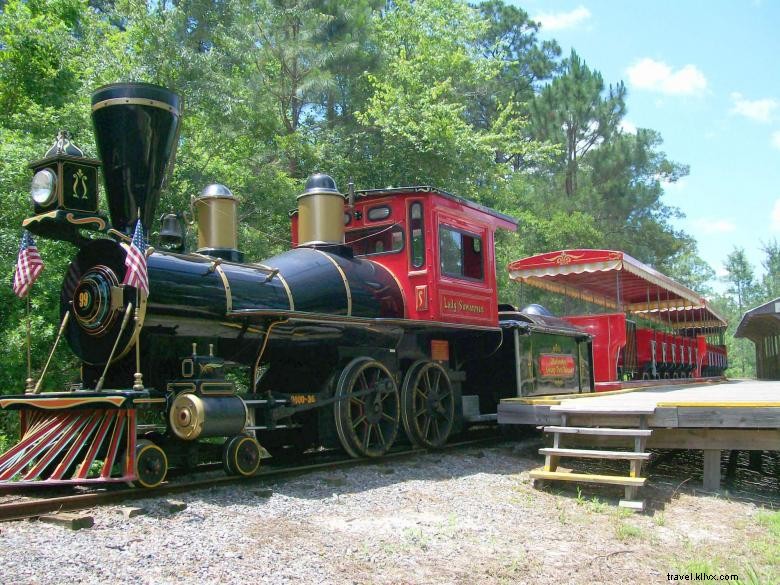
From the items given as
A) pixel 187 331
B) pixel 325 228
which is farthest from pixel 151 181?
pixel 325 228

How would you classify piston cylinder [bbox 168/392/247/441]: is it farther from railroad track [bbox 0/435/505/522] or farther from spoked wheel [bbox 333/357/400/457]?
spoked wheel [bbox 333/357/400/457]

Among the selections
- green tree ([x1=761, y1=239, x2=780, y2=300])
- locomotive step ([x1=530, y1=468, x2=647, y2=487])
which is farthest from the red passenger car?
green tree ([x1=761, y1=239, x2=780, y2=300])

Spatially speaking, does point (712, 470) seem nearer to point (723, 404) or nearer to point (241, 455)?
point (723, 404)

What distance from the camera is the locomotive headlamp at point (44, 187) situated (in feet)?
18.0

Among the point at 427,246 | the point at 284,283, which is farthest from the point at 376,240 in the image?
the point at 284,283

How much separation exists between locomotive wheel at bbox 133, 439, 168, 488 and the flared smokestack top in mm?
1774

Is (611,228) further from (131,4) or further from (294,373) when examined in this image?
(294,373)

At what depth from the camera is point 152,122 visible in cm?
598

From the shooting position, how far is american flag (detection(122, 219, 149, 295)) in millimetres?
5250

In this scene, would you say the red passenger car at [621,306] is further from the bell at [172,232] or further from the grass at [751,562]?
the grass at [751,562]

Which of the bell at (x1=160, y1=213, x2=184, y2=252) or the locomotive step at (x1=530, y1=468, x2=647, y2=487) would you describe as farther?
the bell at (x1=160, y1=213, x2=184, y2=252)

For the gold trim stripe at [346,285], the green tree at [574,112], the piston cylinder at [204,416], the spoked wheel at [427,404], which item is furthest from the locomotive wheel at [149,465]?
the green tree at [574,112]

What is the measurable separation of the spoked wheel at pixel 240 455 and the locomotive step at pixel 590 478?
7.68 ft

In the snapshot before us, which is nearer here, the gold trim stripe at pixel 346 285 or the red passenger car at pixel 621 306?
the gold trim stripe at pixel 346 285
